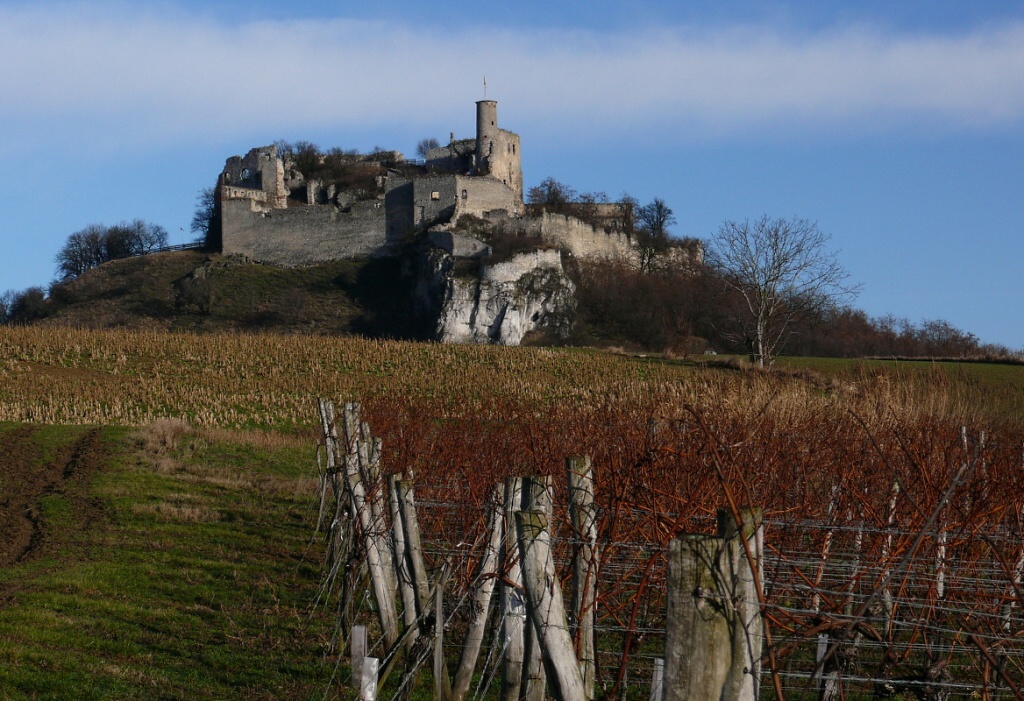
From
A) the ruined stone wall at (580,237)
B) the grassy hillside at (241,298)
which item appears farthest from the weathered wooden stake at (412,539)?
the ruined stone wall at (580,237)

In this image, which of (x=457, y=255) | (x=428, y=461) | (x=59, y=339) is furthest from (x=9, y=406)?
(x=457, y=255)

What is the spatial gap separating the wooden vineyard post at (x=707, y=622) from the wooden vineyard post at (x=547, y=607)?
160 cm

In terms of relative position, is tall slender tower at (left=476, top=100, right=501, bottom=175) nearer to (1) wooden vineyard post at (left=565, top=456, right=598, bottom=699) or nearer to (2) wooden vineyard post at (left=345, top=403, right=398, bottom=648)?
(2) wooden vineyard post at (left=345, top=403, right=398, bottom=648)

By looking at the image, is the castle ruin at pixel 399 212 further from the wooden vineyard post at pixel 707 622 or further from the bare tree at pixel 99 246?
the wooden vineyard post at pixel 707 622

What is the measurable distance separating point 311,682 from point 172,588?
10.5 feet

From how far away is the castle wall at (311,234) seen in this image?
71.6 metres

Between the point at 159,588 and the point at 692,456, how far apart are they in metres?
5.11

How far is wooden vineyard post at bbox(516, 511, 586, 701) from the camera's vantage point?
14.5ft

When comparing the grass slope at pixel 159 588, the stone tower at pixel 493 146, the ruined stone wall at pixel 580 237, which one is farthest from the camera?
the stone tower at pixel 493 146

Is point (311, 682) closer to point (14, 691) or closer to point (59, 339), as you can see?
point (14, 691)

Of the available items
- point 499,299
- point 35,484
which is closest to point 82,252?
point 499,299

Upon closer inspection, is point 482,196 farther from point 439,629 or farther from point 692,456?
point 439,629

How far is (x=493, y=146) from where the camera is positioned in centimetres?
7569

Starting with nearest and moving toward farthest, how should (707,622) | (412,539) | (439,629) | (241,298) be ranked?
(707,622) < (439,629) < (412,539) < (241,298)
